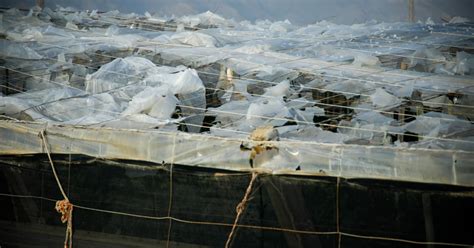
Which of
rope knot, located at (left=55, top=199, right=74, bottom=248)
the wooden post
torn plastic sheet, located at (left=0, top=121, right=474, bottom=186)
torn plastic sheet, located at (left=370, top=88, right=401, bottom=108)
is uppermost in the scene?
the wooden post

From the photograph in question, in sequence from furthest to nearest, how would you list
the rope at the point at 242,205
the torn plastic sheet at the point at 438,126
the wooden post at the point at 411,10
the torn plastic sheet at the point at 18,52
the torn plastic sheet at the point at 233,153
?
the wooden post at the point at 411,10 < the torn plastic sheet at the point at 18,52 < the torn plastic sheet at the point at 438,126 < the rope at the point at 242,205 < the torn plastic sheet at the point at 233,153

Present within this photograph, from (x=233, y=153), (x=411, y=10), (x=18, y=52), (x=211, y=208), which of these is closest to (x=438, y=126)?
(x=233, y=153)

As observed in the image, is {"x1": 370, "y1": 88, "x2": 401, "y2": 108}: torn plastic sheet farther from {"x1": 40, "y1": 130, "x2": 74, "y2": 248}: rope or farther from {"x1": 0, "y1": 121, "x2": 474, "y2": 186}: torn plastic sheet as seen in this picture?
{"x1": 40, "y1": 130, "x2": 74, "y2": 248}: rope

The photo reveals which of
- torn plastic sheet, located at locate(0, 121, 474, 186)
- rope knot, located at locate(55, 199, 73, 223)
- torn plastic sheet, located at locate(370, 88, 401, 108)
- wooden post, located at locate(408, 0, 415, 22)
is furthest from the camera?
wooden post, located at locate(408, 0, 415, 22)

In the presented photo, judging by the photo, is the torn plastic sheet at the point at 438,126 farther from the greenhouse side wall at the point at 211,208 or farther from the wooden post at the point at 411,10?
the wooden post at the point at 411,10

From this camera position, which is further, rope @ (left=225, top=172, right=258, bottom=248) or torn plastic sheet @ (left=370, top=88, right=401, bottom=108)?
torn plastic sheet @ (left=370, top=88, right=401, bottom=108)

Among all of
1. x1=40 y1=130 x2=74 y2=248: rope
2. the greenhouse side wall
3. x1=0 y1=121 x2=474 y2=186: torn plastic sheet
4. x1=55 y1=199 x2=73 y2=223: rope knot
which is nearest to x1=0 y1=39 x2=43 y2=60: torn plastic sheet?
x1=0 y1=121 x2=474 y2=186: torn plastic sheet

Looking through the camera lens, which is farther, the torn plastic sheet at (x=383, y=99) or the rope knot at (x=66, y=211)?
the torn plastic sheet at (x=383, y=99)

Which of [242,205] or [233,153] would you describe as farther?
[233,153]

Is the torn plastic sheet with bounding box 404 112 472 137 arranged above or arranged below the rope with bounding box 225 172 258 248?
above

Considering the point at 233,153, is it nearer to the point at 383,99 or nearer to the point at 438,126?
the point at 438,126

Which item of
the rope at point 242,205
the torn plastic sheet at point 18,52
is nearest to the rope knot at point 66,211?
the rope at point 242,205

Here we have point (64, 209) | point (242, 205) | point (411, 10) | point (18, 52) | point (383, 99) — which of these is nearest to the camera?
point (242, 205)

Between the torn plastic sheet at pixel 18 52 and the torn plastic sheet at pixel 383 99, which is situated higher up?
the torn plastic sheet at pixel 18 52
